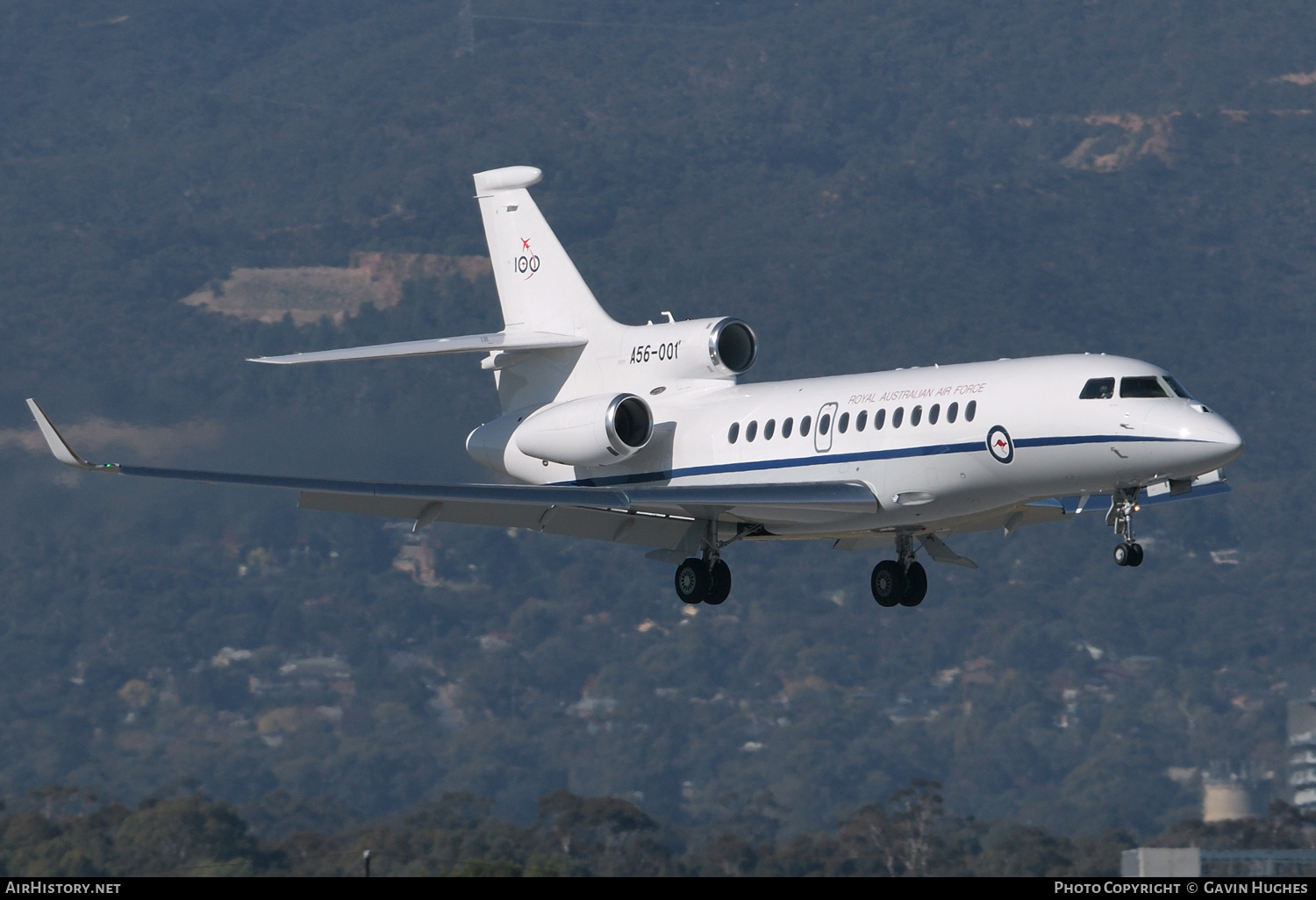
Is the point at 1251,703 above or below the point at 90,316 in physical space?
below

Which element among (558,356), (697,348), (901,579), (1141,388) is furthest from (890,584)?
(558,356)

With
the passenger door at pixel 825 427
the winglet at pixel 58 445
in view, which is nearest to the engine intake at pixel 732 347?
the passenger door at pixel 825 427

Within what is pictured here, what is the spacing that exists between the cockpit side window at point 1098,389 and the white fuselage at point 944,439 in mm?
73

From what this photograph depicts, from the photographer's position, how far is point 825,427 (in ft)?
97.1

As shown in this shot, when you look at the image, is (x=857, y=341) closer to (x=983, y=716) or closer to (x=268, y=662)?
(x=983, y=716)

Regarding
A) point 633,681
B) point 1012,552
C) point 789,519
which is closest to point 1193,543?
point 1012,552

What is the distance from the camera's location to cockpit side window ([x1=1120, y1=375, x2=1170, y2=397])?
89.1 ft

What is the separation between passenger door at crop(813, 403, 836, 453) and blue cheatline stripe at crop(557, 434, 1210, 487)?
145 mm

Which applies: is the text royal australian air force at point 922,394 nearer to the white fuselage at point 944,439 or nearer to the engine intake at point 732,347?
the white fuselage at point 944,439

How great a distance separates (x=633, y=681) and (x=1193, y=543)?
5466 centimetres

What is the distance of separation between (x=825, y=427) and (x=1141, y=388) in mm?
4810

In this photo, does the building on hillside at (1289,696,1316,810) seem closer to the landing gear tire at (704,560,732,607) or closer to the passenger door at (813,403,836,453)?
the landing gear tire at (704,560,732,607)

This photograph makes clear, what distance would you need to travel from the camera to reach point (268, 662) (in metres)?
129

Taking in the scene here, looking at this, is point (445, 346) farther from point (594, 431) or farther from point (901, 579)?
point (901, 579)
